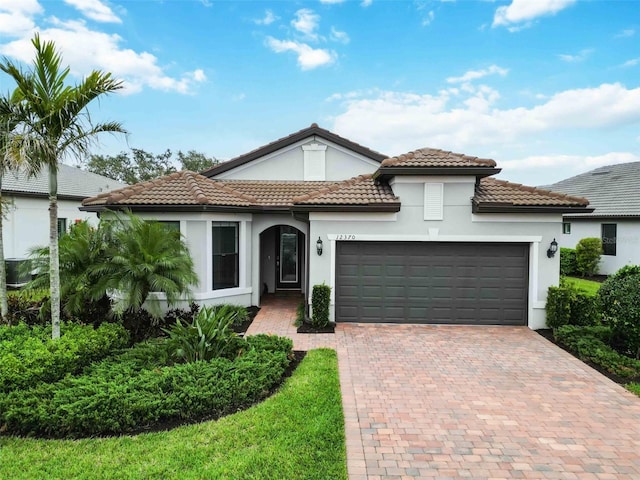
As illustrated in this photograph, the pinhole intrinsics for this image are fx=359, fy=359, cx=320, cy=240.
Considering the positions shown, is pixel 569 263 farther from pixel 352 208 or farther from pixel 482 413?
pixel 482 413

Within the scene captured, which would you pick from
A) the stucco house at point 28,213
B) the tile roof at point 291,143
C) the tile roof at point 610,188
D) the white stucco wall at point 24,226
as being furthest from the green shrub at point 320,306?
the tile roof at point 610,188

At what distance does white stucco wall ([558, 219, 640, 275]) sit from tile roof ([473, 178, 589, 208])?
7.54 meters

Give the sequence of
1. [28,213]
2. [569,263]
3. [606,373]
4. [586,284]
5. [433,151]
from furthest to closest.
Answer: [569,263] < [586,284] < [28,213] < [433,151] < [606,373]

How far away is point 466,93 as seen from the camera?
1761 centimetres

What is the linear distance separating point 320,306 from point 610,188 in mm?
20854

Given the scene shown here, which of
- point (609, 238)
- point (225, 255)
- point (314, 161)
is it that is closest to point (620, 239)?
point (609, 238)

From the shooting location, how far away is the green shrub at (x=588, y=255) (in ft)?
59.4

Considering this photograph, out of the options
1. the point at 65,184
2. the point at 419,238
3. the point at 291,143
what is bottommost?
the point at 419,238

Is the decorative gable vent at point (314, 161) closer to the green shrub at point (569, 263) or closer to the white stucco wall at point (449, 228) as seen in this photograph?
the white stucco wall at point (449, 228)

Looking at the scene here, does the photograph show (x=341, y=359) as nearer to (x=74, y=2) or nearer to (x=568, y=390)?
(x=568, y=390)

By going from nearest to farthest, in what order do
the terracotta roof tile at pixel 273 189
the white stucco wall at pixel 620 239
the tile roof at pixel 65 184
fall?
the terracotta roof tile at pixel 273 189, the tile roof at pixel 65 184, the white stucco wall at pixel 620 239

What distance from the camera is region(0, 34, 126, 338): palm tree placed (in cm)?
601

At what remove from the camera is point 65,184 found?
19.8 m

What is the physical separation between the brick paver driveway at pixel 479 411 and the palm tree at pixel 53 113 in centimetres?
581
